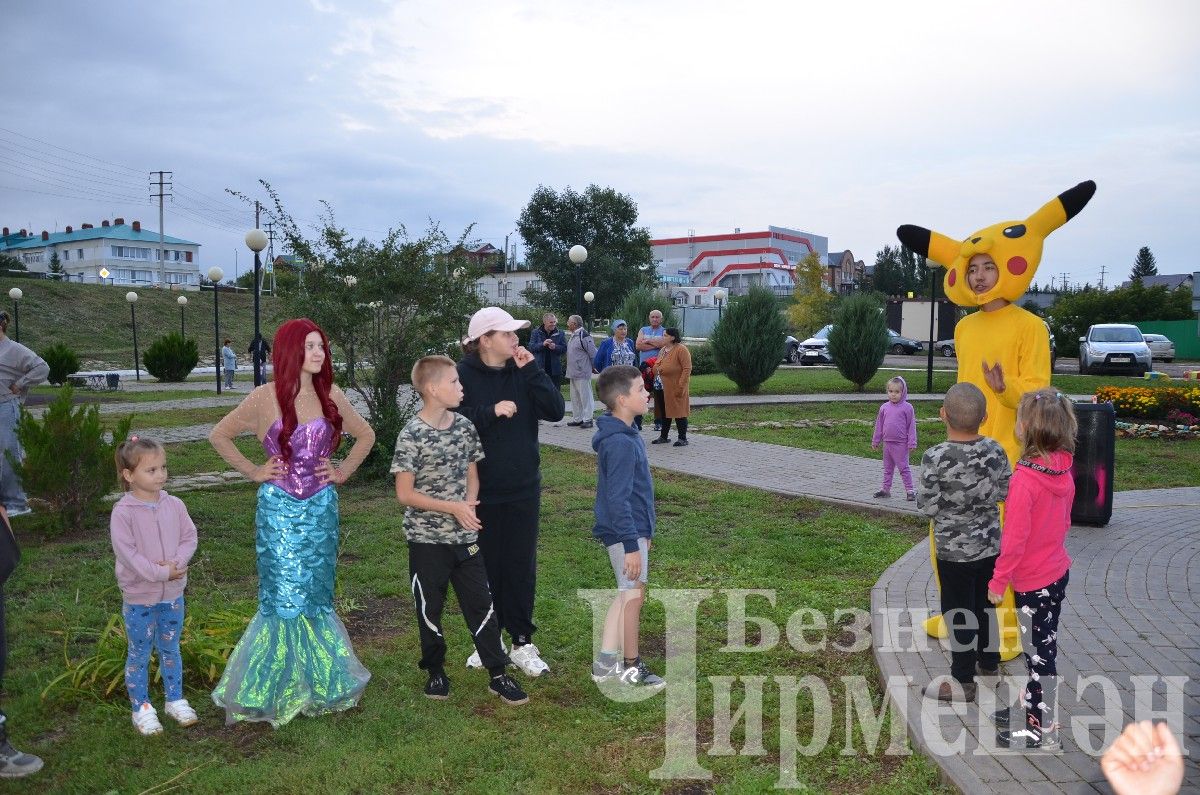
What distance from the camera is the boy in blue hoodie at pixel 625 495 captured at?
4.25 meters

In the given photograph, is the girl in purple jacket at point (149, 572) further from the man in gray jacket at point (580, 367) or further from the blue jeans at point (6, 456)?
the man in gray jacket at point (580, 367)

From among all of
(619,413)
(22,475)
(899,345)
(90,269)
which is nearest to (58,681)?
(619,413)

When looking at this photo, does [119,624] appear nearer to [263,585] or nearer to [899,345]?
[263,585]

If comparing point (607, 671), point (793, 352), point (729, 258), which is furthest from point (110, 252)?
point (607, 671)

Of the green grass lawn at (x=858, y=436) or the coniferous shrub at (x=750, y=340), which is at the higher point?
the coniferous shrub at (x=750, y=340)

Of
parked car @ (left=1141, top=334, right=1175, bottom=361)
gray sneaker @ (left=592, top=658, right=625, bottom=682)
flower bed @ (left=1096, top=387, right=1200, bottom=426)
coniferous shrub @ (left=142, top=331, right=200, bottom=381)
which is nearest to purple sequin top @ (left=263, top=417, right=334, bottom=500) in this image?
gray sneaker @ (left=592, top=658, right=625, bottom=682)

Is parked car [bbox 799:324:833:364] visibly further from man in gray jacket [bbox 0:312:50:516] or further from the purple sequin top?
the purple sequin top

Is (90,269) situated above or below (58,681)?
above

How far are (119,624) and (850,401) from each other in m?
16.3

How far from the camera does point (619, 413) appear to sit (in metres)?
4.35

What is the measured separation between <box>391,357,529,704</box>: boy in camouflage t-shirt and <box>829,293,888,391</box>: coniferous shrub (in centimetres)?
1834

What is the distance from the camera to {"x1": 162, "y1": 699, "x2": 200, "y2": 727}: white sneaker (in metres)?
4.14

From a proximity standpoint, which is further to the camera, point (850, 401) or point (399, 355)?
point (850, 401)

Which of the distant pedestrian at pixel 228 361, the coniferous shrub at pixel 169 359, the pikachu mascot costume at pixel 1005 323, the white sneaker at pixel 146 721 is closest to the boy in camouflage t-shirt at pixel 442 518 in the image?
the white sneaker at pixel 146 721
